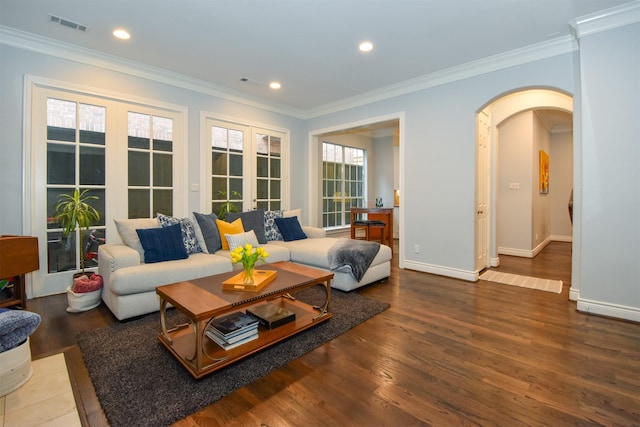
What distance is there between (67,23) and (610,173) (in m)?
5.37

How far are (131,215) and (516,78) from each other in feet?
16.6

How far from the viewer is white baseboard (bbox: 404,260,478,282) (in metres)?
3.95

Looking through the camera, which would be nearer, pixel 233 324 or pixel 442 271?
pixel 233 324

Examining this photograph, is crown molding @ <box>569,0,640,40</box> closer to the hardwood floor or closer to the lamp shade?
the hardwood floor

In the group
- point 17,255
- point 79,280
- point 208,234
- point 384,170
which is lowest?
point 79,280

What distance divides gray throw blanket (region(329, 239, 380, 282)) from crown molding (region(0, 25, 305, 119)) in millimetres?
3064

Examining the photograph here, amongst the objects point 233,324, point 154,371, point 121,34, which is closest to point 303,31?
point 121,34

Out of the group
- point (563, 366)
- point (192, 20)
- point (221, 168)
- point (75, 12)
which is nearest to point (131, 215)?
point (221, 168)

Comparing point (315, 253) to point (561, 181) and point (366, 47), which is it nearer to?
point (366, 47)

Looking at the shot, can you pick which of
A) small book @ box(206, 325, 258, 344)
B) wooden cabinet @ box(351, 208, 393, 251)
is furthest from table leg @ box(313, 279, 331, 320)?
wooden cabinet @ box(351, 208, 393, 251)

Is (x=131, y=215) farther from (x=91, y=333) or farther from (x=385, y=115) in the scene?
(x=385, y=115)

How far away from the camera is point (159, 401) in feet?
5.33

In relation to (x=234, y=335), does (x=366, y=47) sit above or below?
above

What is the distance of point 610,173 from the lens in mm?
2787
